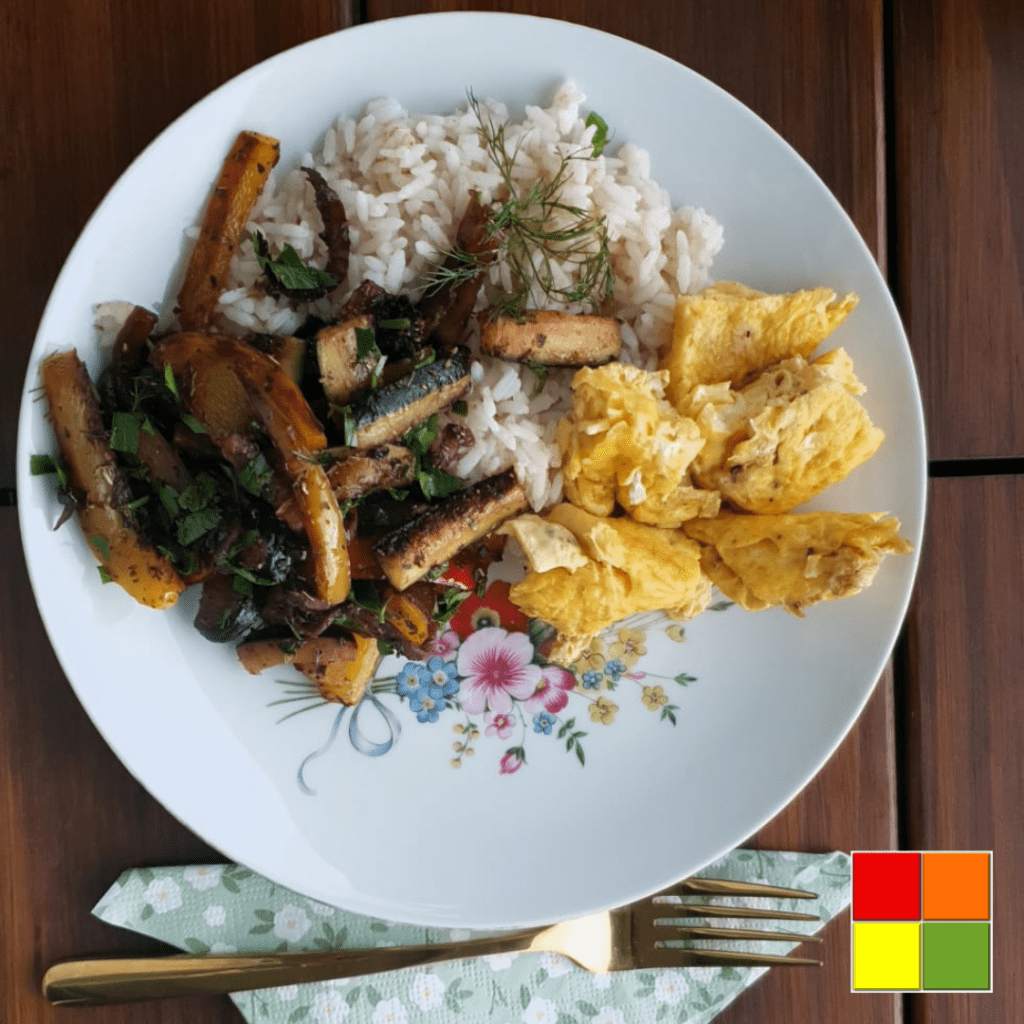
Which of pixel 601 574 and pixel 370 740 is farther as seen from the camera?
pixel 370 740

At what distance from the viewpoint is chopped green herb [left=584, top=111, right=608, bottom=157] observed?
1717 mm

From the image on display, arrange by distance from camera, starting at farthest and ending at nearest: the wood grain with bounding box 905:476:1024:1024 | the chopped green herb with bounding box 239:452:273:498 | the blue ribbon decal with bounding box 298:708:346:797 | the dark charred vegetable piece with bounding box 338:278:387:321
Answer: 1. the wood grain with bounding box 905:476:1024:1024
2. the blue ribbon decal with bounding box 298:708:346:797
3. the dark charred vegetable piece with bounding box 338:278:387:321
4. the chopped green herb with bounding box 239:452:273:498

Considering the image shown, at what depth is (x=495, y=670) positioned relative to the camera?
1.82 m

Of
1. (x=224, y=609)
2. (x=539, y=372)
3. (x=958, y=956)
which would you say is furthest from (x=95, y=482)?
(x=958, y=956)

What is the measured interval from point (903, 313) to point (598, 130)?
30.6 inches

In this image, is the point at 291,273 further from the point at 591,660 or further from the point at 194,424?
the point at 591,660

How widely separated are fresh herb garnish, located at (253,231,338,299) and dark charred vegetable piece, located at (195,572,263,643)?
537 mm

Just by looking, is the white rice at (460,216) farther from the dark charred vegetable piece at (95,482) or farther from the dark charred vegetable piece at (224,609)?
the dark charred vegetable piece at (224,609)

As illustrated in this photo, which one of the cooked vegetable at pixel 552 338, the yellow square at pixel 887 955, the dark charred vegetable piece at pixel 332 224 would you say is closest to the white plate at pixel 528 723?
the dark charred vegetable piece at pixel 332 224

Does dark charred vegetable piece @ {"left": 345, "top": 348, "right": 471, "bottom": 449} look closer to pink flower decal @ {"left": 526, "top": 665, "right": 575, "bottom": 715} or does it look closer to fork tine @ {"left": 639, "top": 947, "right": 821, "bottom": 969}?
pink flower decal @ {"left": 526, "top": 665, "right": 575, "bottom": 715}

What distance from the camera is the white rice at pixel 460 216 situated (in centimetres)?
167

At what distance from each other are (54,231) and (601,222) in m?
1.10

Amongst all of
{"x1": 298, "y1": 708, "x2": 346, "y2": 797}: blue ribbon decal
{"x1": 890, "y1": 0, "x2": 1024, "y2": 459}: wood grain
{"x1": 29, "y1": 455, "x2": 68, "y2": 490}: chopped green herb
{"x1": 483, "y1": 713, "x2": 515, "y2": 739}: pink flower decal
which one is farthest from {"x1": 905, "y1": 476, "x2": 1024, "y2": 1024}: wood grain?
{"x1": 29, "y1": 455, "x2": 68, "y2": 490}: chopped green herb

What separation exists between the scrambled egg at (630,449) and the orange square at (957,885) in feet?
3.45
